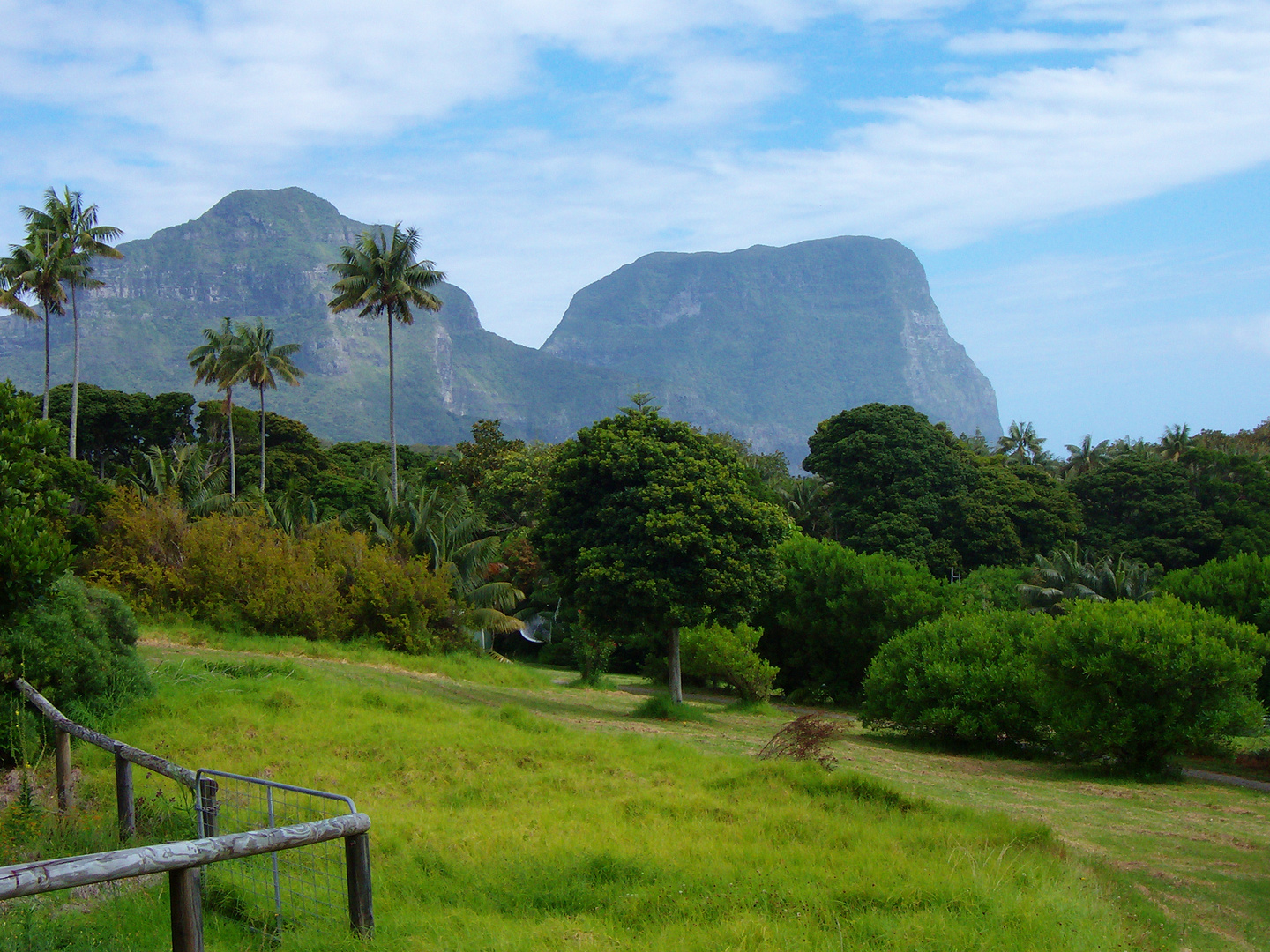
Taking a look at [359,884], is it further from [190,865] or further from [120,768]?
[120,768]

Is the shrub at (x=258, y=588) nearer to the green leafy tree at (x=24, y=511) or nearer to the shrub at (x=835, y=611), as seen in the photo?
the shrub at (x=835, y=611)

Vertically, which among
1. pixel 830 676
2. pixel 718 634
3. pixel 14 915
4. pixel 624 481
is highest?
pixel 624 481

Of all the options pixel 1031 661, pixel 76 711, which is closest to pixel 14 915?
pixel 76 711

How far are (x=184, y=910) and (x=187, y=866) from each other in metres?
0.23

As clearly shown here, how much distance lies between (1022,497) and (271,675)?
51250 millimetres

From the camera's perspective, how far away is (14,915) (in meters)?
6.36

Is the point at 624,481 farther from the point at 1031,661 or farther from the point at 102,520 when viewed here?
the point at 102,520

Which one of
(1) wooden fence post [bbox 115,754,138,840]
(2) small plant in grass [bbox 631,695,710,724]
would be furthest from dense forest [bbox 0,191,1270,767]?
(1) wooden fence post [bbox 115,754,138,840]

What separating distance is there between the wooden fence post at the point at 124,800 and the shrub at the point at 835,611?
2992 centimetres

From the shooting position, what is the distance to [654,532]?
25.1m

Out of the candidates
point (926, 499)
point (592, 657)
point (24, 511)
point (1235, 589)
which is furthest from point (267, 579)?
point (926, 499)

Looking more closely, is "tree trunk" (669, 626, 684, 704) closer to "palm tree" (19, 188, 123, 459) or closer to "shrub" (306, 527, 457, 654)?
"shrub" (306, 527, 457, 654)

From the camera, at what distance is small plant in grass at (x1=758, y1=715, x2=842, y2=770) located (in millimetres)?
15977

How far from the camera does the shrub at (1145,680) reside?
21984 mm
